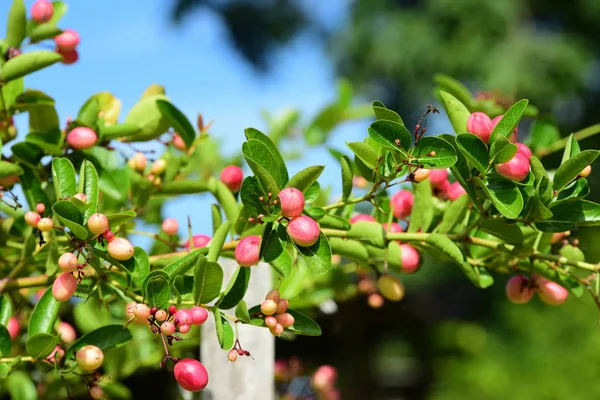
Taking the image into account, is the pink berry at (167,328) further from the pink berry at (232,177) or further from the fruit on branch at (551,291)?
the fruit on branch at (551,291)

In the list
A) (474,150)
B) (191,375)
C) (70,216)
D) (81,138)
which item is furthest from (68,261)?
(474,150)

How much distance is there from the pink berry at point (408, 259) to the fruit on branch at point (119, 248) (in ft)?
0.92

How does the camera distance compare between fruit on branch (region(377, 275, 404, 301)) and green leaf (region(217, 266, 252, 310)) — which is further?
fruit on branch (region(377, 275, 404, 301))

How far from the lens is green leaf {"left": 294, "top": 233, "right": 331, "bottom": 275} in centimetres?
65

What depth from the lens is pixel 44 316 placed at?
75 cm

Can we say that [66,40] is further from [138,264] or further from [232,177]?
[138,264]

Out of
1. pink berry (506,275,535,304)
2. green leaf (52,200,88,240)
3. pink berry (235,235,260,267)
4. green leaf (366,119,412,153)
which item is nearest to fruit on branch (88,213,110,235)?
green leaf (52,200,88,240)

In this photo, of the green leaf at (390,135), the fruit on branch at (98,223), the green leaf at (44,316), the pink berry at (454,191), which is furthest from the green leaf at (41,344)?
the pink berry at (454,191)

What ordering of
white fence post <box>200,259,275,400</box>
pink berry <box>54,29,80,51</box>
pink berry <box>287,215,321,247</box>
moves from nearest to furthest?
pink berry <box>287,215,321,247</box>, pink berry <box>54,29,80,51</box>, white fence post <box>200,259,275,400</box>

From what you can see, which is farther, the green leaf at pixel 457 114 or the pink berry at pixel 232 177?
the pink berry at pixel 232 177

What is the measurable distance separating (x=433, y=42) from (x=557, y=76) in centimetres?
150

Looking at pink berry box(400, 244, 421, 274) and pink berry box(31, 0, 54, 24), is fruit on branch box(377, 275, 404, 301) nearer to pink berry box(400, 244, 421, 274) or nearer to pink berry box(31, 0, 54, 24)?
pink berry box(400, 244, 421, 274)

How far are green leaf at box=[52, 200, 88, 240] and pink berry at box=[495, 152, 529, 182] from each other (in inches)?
13.7

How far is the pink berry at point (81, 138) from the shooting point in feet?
2.83
